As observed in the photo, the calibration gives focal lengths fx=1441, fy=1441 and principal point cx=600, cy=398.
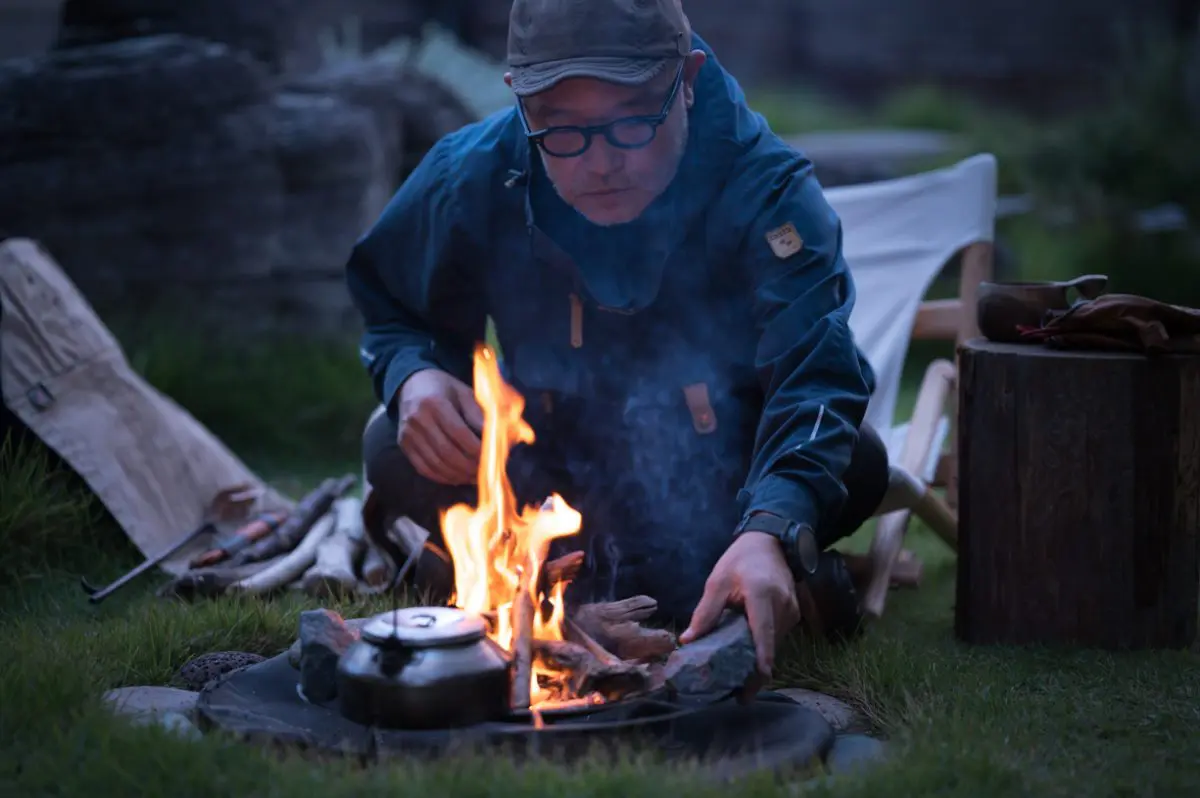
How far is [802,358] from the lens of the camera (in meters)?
3.21

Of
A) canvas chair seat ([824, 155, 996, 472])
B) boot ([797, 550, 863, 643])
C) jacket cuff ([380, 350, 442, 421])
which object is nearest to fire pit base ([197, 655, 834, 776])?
boot ([797, 550, 863, 643])

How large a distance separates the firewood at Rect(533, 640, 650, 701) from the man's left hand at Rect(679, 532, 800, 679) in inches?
4.6

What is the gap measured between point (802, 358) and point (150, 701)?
158 cm

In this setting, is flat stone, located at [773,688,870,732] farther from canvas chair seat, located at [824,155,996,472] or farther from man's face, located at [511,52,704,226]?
canvas chair seat, located at [824,155,996,472]

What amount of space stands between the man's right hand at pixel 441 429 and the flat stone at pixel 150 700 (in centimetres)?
75

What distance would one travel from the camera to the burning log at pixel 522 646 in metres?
2.83

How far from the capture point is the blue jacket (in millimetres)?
3328

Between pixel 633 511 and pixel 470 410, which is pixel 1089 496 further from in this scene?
pixel 470 410

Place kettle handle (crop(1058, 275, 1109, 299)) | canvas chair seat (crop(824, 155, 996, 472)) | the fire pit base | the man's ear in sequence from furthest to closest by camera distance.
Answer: canvas chair seat (crop(824, 155, 996, 472)), kettle handle (crop(1058, 275, 1109, 299)), the man's ear, the fire pit base

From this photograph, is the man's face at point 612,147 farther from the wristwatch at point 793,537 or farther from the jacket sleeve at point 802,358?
the wristwatch at point 793,537

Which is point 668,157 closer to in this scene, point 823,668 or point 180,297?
point 823,668

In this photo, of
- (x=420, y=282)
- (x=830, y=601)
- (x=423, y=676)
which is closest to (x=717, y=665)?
(x=423, y=676)

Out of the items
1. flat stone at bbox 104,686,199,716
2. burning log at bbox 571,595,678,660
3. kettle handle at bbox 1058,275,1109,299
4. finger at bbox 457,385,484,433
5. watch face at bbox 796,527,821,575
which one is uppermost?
kettle handle at bbox 1058,275,1109,299

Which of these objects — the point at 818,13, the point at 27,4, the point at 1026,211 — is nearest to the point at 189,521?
the point at 27,4
